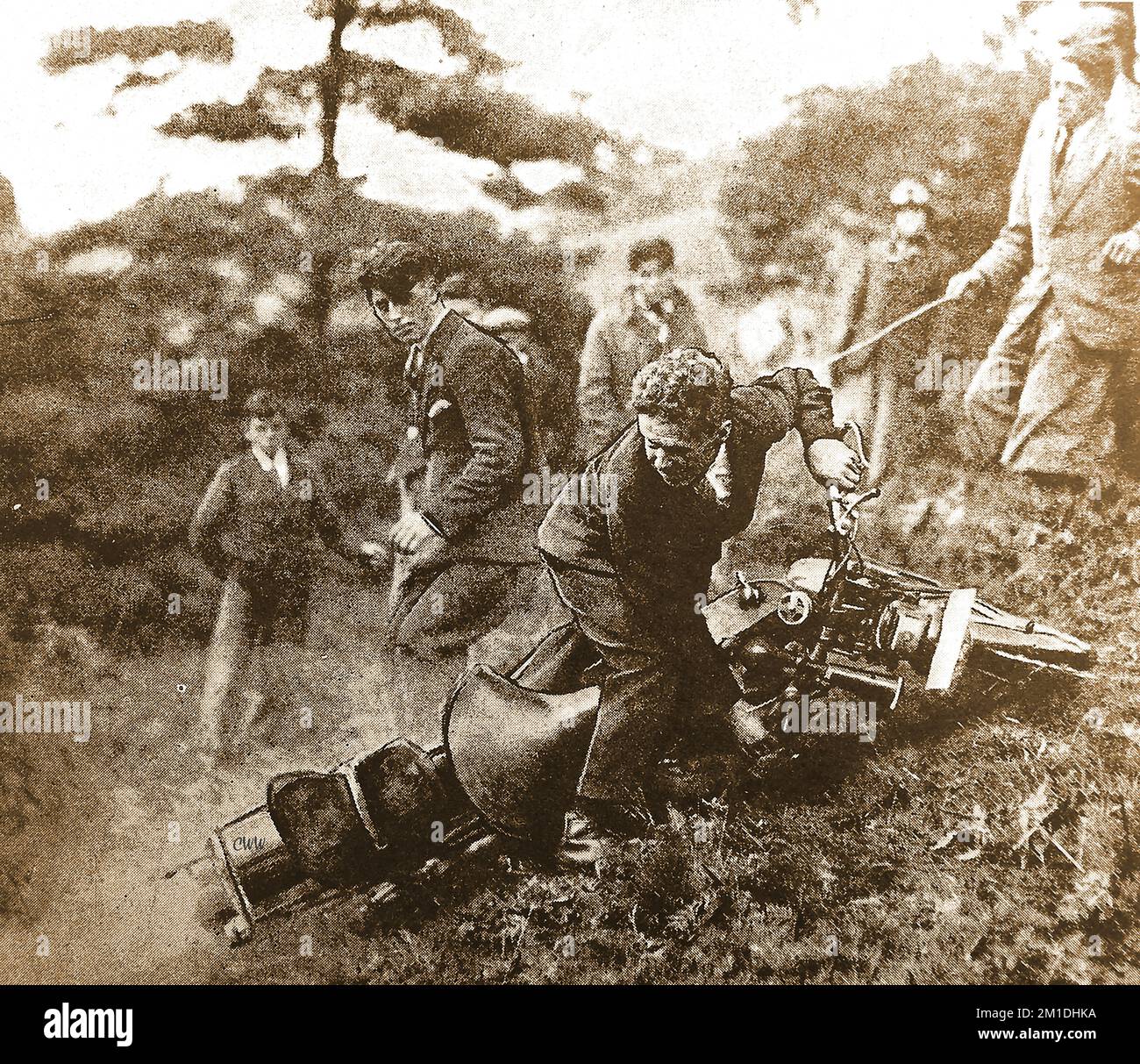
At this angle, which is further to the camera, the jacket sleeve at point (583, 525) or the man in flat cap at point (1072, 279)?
the man in flat cap at point (1072, 279)

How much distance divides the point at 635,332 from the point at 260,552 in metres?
2.31

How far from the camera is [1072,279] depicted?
467 centimetres

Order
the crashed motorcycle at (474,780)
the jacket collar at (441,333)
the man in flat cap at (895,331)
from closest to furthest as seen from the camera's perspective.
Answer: the crashed motorcycle at (474,780) < the jacket collar at (441,333) < the man in flat cap at (895,331)

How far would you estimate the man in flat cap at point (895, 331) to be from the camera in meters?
4.57

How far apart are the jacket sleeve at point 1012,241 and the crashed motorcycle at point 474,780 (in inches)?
79.1

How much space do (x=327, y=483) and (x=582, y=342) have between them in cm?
155

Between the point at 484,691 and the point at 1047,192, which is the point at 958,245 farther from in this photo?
the point at 484,691

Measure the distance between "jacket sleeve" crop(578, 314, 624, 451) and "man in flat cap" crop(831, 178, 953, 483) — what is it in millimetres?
1239

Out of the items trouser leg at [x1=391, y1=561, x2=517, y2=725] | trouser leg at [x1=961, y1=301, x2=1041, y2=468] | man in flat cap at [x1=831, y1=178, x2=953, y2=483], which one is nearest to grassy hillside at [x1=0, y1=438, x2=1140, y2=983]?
trouser leg at [x1=391, y1=561, x2=517, y2=725]

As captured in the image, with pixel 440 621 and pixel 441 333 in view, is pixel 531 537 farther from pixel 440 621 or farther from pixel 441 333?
pixel 441 333

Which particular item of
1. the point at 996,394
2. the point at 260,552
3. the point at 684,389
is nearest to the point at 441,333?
the point at 684,389

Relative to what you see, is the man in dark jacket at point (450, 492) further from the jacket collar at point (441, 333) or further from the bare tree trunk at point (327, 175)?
the bare tree trunk at point (327, 175)

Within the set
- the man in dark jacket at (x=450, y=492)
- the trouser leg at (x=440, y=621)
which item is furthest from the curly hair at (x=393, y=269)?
the trouser leg at (x=440, y=621)
